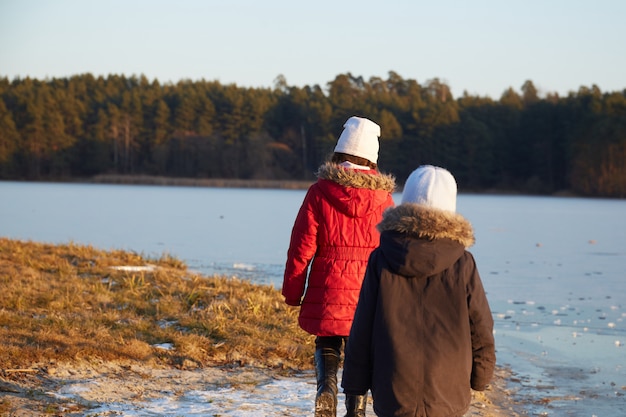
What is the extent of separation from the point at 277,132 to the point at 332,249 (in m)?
78.9

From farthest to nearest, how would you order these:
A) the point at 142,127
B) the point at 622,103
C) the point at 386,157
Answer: the point at 142,127, the point at 386,157, the point at 622,103

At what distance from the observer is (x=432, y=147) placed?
7400 centimetres

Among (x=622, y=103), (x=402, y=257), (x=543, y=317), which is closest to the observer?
(x=402, y=257)

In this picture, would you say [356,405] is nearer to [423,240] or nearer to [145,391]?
[423,240]

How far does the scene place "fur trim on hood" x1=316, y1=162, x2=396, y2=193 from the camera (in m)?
3.99

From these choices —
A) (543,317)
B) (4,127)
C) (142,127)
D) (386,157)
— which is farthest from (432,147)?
(543,317)

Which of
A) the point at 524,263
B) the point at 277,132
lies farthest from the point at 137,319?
the point at 277,132

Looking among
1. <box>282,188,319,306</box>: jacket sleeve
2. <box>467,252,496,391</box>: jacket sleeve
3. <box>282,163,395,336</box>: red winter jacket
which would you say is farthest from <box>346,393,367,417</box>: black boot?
<box>467,252,496,391</box>: jacket sleeve

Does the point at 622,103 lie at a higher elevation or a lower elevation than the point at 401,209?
higher

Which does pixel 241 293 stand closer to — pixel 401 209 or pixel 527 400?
pixel 527 400

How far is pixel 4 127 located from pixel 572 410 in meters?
74.7

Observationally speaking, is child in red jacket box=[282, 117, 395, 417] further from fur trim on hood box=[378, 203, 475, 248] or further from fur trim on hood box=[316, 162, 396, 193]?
fur trim on hood box=[378, 203, 475, 248]

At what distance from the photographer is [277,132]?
270 feet

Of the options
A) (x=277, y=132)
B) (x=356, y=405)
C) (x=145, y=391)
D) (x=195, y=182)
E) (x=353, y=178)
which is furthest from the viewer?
(x=277, y=132)
